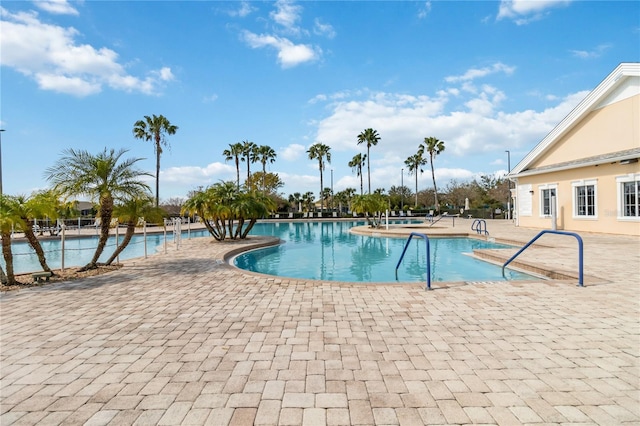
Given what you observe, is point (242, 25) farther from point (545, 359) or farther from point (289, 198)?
point (289, 198)

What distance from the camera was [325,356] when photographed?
3.40 m

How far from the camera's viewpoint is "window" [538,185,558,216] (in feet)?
61.0

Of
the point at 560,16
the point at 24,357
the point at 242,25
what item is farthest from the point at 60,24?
the point at 560,16

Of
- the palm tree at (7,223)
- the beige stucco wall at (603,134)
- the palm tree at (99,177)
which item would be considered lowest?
the palm tree at (7,223)

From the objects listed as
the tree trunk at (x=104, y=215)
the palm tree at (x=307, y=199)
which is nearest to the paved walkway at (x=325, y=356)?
the tree trunk at (x=104, y=215)

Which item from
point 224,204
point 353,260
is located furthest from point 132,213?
point 353,260

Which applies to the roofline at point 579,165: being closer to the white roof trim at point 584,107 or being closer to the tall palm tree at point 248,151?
the white roof trim at point 584,107

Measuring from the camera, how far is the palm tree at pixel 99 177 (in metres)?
8.46

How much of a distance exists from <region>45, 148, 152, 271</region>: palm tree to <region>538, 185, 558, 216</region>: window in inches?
832

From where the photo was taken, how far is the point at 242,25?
11.6m

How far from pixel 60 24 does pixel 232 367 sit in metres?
11.6

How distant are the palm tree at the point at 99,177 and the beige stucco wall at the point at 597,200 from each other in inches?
791

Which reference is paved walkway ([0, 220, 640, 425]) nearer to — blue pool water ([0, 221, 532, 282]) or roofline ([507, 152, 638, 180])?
blue pool water ([0, 221, 532, 282])

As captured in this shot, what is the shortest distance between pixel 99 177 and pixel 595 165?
69.9ft
